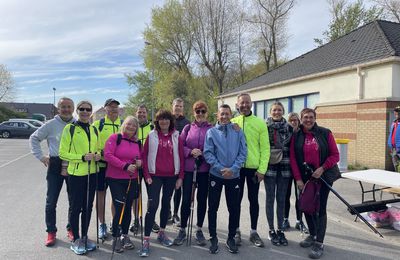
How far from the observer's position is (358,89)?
12609 millimetres

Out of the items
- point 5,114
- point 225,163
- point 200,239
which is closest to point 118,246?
point 200,239

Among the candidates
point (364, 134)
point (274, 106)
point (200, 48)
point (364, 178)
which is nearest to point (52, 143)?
point (274, 106)

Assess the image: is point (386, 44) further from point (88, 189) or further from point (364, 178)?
point (88, 189)

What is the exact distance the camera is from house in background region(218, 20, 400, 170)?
11.2 m

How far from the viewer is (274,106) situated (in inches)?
196

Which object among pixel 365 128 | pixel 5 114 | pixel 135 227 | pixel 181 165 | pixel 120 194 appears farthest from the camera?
pixel 5 114

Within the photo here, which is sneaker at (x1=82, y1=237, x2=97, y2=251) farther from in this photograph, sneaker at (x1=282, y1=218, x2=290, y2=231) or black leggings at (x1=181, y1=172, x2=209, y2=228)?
sneaker at (x1=282, y1=218, x2=290, y2=231)

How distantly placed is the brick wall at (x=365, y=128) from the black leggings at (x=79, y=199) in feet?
32.4

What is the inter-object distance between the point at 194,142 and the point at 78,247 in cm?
207

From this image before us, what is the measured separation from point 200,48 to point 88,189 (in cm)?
3206

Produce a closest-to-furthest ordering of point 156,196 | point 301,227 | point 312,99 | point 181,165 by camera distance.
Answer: point 156,196 → point 181,165 → point 301,227 → point 312,99

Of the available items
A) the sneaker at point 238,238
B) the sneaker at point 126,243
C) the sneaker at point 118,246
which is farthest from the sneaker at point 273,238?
the sneaker at point 118,246

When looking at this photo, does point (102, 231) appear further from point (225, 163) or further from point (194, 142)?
point (225, 163)

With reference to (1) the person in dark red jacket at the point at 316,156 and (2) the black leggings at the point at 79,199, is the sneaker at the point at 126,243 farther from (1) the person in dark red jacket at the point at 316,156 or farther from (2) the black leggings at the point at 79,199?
(1) the person in dark red jacket at the point at 316,156
